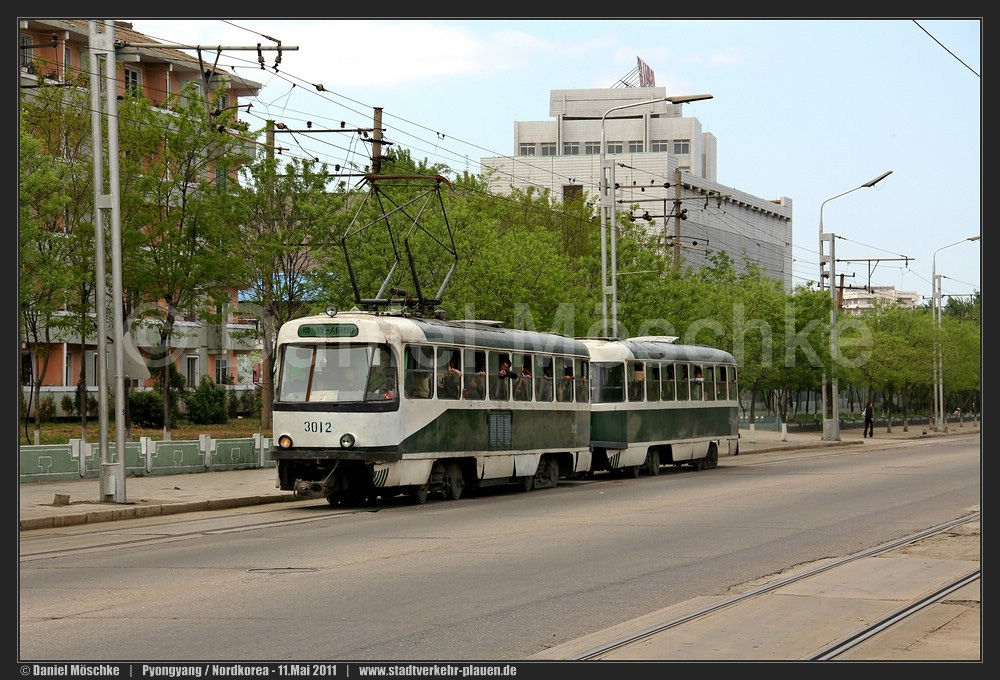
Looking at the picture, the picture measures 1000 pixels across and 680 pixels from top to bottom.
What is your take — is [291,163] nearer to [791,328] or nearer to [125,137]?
[125,137]

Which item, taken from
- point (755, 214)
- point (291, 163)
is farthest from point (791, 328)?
point (755, 214)

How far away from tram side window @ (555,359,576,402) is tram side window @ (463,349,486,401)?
12.0ft

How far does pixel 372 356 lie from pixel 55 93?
789 inches

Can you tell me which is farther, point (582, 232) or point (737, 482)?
point (582, 232)

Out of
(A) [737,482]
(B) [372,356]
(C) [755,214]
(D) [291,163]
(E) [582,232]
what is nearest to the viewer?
(B) [372,356]

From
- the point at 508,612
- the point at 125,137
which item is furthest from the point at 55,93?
the point at 508,612

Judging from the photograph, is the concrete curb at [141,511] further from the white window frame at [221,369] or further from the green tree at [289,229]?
the white window frame at [221,369]

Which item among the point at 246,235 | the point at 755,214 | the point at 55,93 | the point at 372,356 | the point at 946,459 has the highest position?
the point at 755,214

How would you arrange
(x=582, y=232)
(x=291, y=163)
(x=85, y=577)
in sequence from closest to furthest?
(x=85, y=577) < (x=291, y=163) < (x=582, y=232)

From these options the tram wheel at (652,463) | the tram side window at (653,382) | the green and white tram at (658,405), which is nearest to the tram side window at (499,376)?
the green and white tram at (658,405)

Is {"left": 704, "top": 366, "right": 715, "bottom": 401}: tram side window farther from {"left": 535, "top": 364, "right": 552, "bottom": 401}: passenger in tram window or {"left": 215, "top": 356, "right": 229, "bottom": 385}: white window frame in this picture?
{"left": 215, "top": 356, "right": 229, "bottom": 385}: white window frame

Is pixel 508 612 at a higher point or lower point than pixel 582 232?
lower

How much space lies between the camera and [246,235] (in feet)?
135

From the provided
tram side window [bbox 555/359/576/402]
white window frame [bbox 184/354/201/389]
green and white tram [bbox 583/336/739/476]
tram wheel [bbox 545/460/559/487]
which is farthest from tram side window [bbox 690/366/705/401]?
white window frame [bbox 184/354/201/389]
